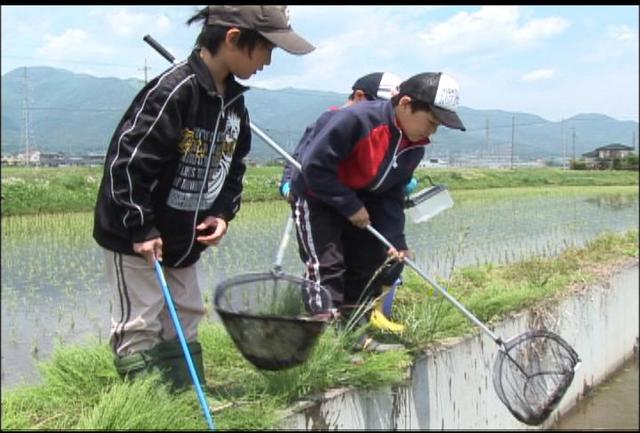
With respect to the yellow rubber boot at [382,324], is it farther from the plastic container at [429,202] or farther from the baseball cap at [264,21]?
the baseball cap at [264,21]

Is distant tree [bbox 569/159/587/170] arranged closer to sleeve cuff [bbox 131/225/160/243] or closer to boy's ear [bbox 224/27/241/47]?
boy's ear [bbox 224/27/241/47]

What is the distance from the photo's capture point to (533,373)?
9.76ft

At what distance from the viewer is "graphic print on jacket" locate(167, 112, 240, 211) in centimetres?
218

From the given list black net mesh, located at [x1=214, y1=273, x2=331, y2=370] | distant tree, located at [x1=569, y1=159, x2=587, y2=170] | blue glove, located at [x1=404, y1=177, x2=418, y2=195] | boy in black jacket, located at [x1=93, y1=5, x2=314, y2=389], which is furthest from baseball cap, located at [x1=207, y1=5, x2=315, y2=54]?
distant tree, located at [x1=569, y1=159, x2=587, y2=170]

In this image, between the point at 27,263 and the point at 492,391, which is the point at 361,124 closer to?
the point at 492,391

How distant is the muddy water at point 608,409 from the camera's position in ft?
14.6

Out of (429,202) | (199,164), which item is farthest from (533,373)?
(199,164)

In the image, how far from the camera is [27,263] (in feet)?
21.1

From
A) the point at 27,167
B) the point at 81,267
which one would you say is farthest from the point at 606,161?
the point at 81,267

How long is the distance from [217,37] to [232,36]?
0.06 meters

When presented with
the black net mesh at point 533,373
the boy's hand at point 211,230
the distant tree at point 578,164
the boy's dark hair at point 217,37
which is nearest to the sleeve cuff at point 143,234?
the boy's hand at point 211,230

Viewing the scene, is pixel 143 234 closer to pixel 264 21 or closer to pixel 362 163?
pixel 264 21

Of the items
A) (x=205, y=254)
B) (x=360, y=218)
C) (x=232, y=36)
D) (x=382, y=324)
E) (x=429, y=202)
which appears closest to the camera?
(x=232, y=36)

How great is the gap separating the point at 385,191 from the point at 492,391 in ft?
4.42
